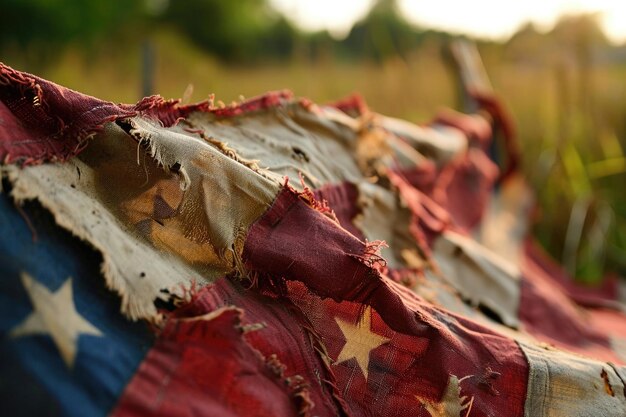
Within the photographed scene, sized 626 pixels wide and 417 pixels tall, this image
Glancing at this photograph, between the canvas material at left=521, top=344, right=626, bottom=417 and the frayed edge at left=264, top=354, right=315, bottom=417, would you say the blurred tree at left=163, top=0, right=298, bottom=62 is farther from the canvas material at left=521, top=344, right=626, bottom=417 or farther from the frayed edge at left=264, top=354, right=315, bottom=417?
the frayed edge at left=264, top=354, right=315, bottom=417

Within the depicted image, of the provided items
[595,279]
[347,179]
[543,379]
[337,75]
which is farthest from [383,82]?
[543,379]

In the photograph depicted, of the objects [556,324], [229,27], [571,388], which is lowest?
[229,27]

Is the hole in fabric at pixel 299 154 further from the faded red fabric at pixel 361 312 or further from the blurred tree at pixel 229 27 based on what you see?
the blurred tree at pixel 229 27

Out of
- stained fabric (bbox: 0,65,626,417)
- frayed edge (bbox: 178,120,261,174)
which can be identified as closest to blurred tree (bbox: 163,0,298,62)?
frayed edge (bbox: 178,120,261,174)

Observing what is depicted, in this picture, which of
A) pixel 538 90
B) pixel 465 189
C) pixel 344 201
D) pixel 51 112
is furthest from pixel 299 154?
pixel 538 90

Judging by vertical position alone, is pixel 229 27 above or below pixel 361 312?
below

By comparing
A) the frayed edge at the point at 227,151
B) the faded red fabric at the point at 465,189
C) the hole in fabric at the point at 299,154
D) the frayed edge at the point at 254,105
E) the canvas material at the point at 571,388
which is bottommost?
the faded red fabric at the point at 465,189

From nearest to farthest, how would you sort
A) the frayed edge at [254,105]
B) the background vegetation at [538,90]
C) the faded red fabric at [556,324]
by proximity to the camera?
the frayed edge at [254,105] → the faded red fabric at [556,324] → the background vegetation at [538,90]

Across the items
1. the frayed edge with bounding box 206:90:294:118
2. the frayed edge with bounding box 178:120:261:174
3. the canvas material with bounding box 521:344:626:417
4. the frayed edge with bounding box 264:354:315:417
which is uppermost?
the frayed edge with bounding box 206:90:294:118

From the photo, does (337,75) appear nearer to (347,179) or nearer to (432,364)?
(347,179)

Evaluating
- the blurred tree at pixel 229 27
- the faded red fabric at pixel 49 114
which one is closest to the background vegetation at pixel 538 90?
the faded red fabric at pixel 49 114

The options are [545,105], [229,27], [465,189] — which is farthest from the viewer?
[229,27]

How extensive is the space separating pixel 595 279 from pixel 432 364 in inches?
89.2

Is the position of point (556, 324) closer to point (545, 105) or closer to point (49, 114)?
point (49, 114)
